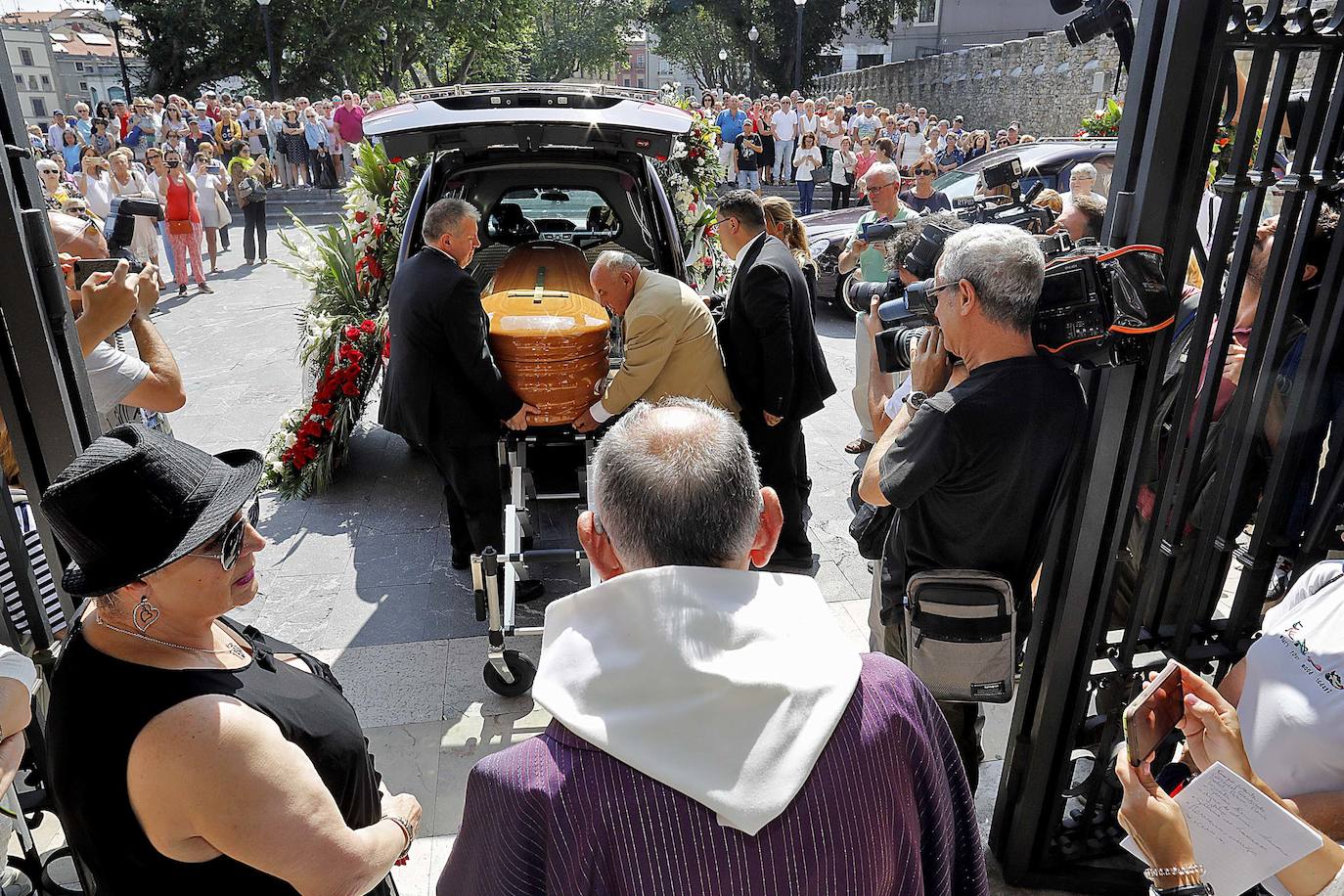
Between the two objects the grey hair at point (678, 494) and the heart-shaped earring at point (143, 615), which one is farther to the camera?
the heart-shaped earring at point (143, 615)

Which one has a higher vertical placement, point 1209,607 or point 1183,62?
point 1183,62

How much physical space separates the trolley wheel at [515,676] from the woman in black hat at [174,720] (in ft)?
5.73

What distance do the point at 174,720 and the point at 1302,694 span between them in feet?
6.97

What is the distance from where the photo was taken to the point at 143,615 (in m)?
1.52

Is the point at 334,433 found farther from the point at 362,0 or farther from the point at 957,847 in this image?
the point at 362,0

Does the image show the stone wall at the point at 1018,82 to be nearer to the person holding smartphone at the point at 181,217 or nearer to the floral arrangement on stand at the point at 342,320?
the floral arrangement on stand at the point at 342,320

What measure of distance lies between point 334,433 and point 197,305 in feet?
19.6

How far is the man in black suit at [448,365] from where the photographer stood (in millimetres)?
3768

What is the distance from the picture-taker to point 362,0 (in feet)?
94.4

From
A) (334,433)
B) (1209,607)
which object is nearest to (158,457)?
(1209,607)

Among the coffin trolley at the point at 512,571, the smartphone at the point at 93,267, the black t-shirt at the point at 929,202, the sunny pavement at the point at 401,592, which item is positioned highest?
the smartphone at the point at 93,267

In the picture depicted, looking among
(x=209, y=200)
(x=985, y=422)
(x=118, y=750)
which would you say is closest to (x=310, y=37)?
(x=209, y=200)

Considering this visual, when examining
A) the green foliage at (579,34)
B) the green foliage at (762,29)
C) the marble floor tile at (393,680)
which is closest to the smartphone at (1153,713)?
the marble floor tile at (393,680)

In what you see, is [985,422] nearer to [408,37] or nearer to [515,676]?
[515,676]
